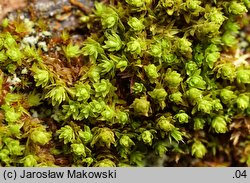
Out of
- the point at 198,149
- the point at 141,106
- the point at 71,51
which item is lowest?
the point at 198,149

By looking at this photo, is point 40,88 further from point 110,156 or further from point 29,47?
point 110,156

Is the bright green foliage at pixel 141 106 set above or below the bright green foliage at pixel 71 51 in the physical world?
below

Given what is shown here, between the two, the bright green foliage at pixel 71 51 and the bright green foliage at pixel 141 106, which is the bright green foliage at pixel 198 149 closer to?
the bright green foliage at pixel 141 106

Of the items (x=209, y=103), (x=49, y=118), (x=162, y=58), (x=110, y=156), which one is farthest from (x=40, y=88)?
(x=209, y=103)

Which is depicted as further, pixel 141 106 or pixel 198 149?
pixel 198 149

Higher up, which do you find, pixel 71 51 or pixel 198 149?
pixel 71 51

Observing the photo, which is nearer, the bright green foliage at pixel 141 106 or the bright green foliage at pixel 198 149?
the bright green foliage at pixel 141 106

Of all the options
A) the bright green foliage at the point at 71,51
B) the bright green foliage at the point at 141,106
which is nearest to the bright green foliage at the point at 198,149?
the bright green foliage at the point at 141,106

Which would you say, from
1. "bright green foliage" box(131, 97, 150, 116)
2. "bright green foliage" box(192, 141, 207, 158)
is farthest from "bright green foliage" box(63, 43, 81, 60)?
"bright green foliage" box(192, 141, 207, 158)

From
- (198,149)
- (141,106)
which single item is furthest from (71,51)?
(198,149)

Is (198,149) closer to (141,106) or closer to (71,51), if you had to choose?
(141,106)

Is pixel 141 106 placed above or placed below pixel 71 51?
below
